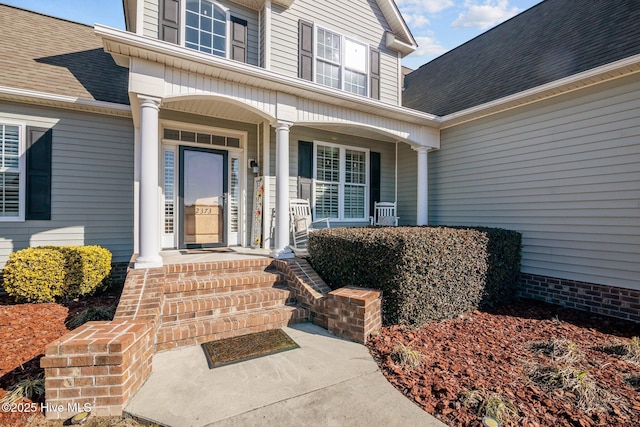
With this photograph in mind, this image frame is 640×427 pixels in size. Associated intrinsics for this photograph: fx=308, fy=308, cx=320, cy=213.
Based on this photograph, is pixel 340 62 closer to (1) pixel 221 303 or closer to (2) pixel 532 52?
(2) pixel 532 52

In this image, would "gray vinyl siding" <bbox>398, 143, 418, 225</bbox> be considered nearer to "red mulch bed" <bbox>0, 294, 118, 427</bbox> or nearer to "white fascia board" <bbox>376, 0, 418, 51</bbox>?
"white fascia board" <bbox>376, 0, 418, 51</bbox>

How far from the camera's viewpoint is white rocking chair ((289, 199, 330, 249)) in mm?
5934

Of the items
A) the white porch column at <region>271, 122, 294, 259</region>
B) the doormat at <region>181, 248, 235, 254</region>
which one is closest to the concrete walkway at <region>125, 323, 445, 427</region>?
the white porch column at <region>271, 122, 294, 259</region>

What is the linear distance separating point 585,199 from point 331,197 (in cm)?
443

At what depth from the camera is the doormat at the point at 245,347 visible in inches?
112

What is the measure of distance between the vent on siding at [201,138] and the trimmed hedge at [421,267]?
2872 mm

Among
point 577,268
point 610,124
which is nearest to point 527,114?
point 610,124

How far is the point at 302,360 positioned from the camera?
284 cm

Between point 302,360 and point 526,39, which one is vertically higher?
point 526,39

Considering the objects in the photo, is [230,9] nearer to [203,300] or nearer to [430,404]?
[203,300]

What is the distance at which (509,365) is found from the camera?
281cm

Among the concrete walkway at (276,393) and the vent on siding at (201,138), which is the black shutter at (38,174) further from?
the concrete walkway at (276,393)

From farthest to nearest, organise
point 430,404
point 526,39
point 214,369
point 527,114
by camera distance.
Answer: point 526,39
point 527,114
point 214,369
point 430,404

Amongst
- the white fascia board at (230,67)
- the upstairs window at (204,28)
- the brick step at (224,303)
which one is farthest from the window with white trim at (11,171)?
the brick step at (224,303)
